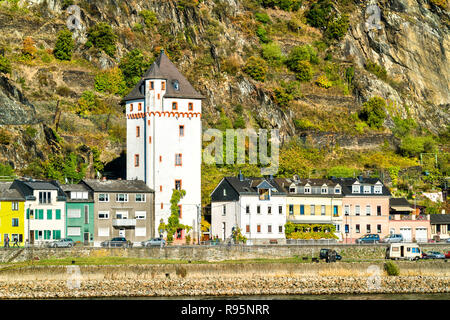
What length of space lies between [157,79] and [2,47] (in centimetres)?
3267

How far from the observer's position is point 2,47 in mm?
126625

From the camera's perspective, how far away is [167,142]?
99.5 metres

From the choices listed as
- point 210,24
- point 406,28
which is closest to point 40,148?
point 210,24

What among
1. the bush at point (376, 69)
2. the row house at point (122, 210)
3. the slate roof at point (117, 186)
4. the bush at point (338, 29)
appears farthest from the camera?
the bush at point (338, 29)

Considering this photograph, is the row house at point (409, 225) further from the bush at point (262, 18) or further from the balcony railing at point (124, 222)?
the bush at point (262, 18)

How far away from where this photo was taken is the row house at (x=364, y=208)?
341ft

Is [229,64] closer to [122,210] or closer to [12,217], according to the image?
[122,210]

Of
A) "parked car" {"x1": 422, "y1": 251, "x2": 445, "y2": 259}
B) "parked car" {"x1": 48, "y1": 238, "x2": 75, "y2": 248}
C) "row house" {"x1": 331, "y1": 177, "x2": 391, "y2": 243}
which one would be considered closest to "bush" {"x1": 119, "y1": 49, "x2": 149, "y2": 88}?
"row house" {"x1": 331, "y1": 177, "x2": 391, "y2": 243}

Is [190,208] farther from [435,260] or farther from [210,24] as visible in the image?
[210,24]

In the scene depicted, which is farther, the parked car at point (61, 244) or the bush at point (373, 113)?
the bush at point (373, 113)

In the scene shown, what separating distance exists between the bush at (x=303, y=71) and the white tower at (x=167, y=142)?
A: 41.7 m

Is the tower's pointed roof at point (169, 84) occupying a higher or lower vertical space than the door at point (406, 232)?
higher

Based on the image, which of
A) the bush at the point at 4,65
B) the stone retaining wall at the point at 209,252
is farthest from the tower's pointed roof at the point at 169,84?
the bush at the point at 4,65
